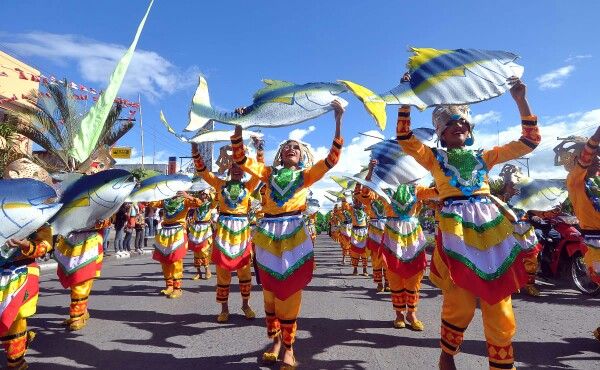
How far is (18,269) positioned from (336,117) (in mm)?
2900

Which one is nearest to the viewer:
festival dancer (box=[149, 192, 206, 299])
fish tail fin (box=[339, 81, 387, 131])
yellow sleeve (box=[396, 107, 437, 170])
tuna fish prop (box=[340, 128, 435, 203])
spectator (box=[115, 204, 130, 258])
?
fish tail fin (box=[339, 81, 387, 131])

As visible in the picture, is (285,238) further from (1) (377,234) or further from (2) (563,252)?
(2) (563,252)

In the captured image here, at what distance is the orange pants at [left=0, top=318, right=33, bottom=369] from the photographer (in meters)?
3.44

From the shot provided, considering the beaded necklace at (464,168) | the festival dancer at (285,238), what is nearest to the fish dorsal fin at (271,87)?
the festival dancer at (285,238)

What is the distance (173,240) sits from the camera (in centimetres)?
695

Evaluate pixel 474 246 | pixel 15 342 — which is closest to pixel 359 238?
pixel 474 246

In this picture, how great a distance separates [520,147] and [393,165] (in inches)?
60.8

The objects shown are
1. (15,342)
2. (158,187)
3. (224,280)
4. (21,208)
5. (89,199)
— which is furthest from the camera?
(158,187)

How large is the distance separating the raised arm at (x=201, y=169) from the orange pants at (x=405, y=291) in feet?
8.03

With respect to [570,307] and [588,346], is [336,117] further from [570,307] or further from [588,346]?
[570,307]

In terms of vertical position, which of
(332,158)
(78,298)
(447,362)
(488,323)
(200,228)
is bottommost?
(447,362)

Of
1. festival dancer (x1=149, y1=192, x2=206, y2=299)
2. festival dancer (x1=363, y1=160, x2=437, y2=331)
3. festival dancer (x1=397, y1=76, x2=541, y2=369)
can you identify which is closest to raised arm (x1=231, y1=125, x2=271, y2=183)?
festival dancer (x1=363, y1=160, x2=437, y2=331)

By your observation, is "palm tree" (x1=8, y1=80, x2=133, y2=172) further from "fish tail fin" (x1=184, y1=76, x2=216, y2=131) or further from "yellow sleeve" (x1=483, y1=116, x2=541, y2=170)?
"yellow sleeve" (x1=483, y1=116, x2=541, y2=170)

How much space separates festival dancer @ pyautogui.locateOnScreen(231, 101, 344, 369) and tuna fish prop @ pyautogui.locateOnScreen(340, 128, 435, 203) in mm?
778
